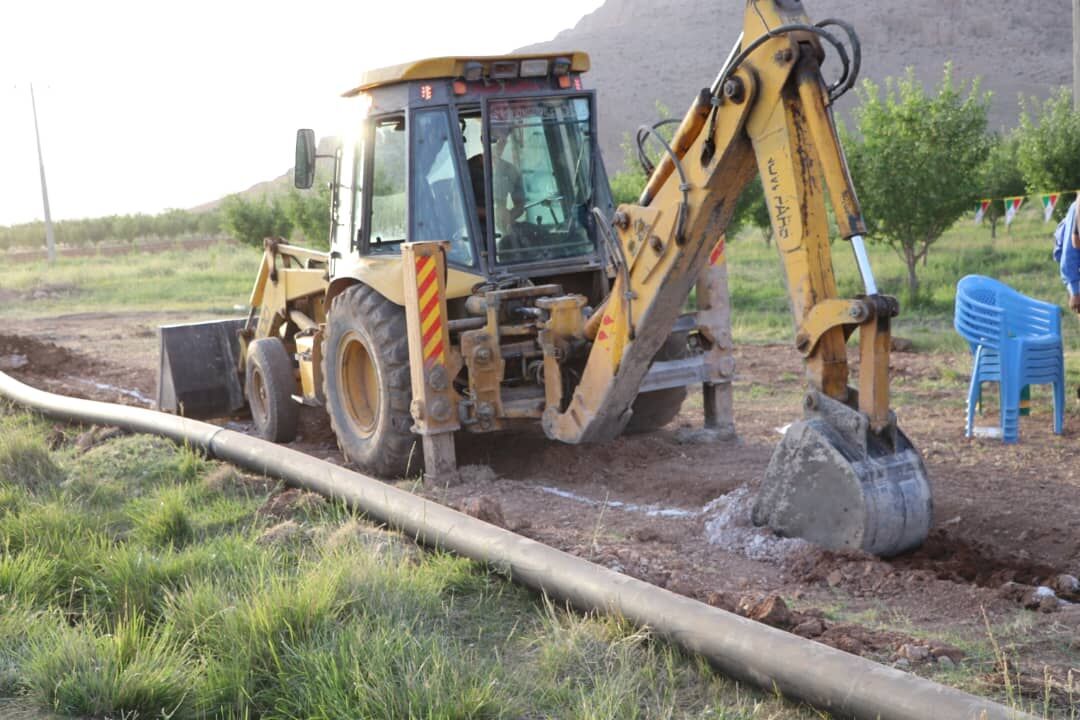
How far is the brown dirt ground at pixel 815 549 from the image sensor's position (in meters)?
4.38

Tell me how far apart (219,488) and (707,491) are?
2.84m

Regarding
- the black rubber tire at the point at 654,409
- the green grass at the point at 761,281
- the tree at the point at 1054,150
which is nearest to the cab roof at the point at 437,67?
the black rubber tire at the point at 654,409

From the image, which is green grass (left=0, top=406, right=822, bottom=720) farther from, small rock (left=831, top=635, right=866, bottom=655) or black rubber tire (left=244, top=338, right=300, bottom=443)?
black rubber tire (left=244, top=338, right=300, bottom=443)

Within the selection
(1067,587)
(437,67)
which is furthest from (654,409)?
(1067,587)

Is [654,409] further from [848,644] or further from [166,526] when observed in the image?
[848,644]

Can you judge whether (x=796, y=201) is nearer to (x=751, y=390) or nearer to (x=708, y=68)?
(x=751, y=390)

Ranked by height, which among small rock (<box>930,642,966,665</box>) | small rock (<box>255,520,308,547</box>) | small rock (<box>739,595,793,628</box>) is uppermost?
small rock (<box>255,520,308,547</box>)

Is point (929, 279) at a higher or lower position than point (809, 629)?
lower

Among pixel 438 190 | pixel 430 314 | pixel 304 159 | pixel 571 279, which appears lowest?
pixel 430 314

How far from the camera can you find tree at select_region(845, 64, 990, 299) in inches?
672

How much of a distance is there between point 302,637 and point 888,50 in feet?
333

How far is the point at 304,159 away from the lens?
8.01 metres

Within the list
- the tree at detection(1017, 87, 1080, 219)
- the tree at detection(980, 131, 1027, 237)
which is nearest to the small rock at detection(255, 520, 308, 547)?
the tree at detection(1017, 87, 1080, 219)

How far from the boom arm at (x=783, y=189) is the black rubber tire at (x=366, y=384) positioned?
76.4 inches
